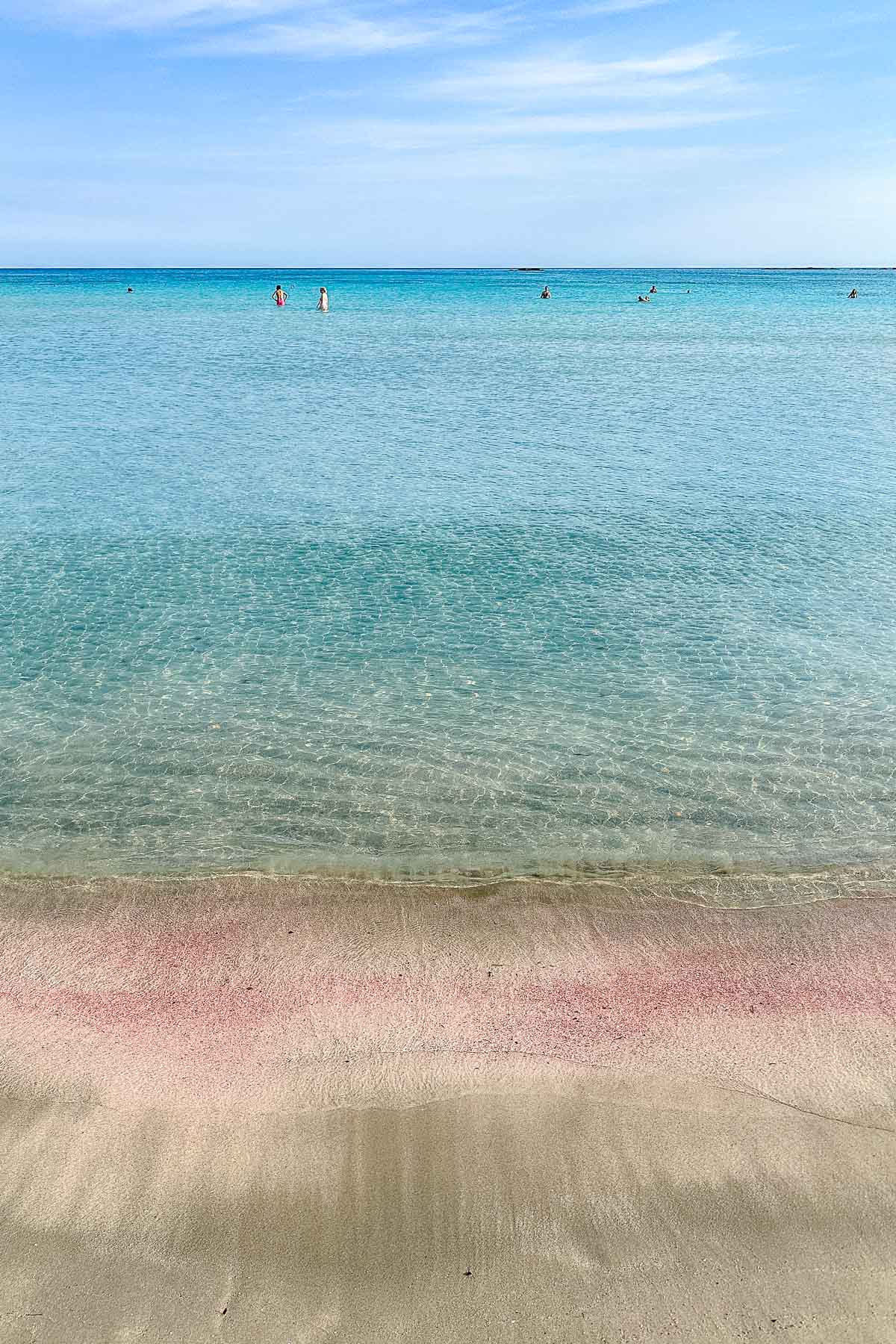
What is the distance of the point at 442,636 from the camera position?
13.2m

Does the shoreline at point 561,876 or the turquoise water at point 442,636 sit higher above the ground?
the turquoise water at point 442,636

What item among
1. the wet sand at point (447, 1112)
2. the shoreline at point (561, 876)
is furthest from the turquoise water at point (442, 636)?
the wet sand at point (447, 1112)

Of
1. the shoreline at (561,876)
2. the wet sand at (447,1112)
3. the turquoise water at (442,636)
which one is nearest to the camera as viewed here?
the wet sand at (447,1112)

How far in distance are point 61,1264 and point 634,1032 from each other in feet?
12.1

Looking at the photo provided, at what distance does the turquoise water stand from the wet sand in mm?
960

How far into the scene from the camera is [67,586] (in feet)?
49.2

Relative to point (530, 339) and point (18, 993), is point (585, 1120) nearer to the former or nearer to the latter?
point (18, 993)

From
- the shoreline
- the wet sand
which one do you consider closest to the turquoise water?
the shoreline

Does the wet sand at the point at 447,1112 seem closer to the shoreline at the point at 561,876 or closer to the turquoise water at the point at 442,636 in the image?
the shoreline at the point at 561,876

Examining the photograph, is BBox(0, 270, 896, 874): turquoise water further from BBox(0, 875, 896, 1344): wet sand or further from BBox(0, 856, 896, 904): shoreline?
BBox(0, 875, 896, 1344): wet sand

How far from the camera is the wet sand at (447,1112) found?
4.59 metres

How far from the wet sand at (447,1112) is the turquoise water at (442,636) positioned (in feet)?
3.15

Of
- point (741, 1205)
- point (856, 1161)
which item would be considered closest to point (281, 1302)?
point (741, 1205)

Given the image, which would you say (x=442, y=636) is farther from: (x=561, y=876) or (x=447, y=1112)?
(x=447, y=1112)
